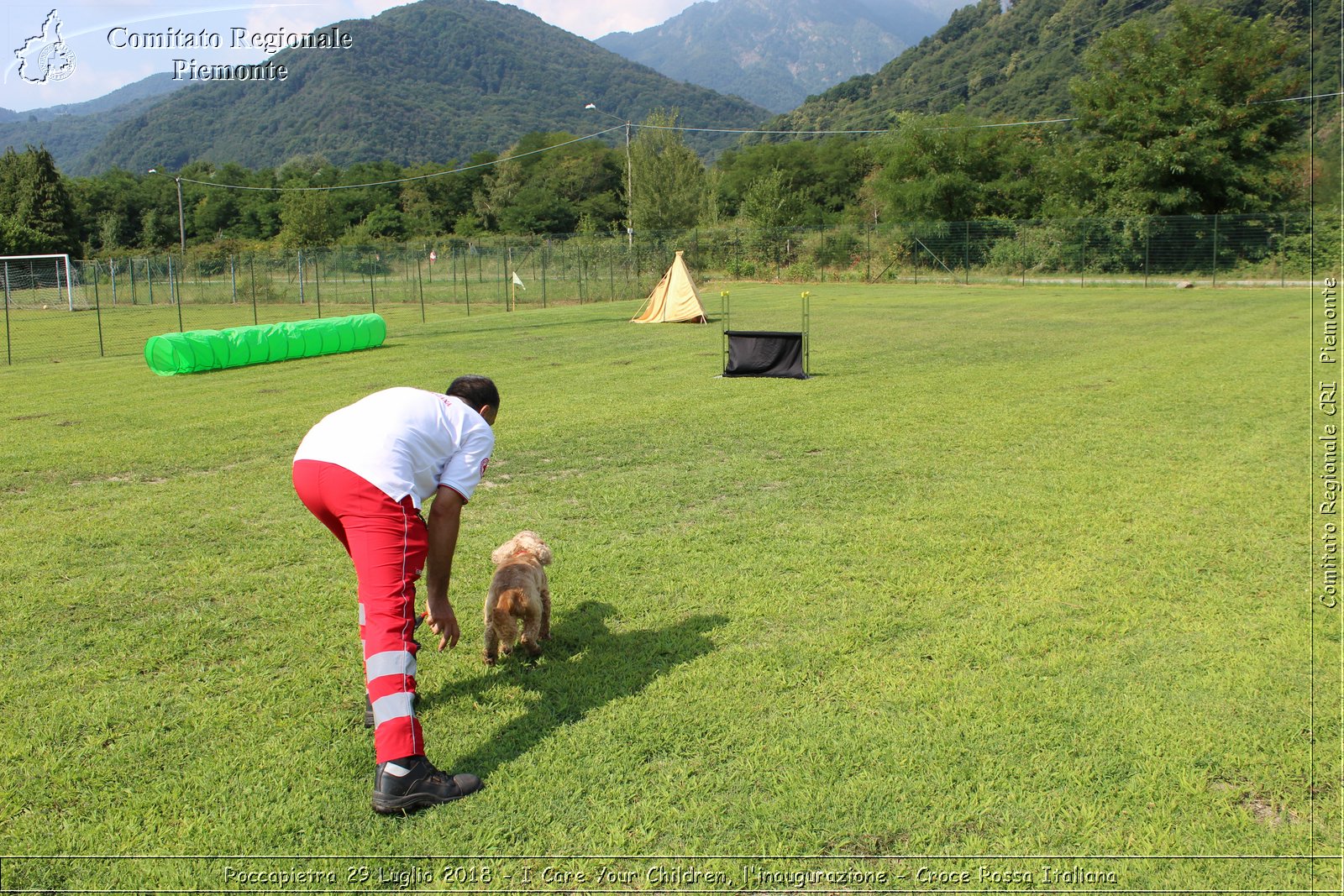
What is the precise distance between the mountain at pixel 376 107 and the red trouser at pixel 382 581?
112 meters

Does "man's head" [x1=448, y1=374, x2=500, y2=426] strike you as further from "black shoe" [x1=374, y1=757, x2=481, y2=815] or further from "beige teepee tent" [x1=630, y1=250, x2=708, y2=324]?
"beige teepee tent" [x1=630, y1=250, x2=708, y2=324]

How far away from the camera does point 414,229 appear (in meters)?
74.7

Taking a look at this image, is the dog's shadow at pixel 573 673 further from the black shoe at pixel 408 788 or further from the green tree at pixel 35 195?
the green tree at pixel 35 195

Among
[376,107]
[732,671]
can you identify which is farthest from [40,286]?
[376,107]

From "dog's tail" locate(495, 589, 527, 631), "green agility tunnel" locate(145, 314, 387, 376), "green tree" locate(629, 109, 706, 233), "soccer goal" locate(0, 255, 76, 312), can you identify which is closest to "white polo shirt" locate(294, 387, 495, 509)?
"dog's tail" locate(495, 589, 527, 631)

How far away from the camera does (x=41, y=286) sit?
124ft

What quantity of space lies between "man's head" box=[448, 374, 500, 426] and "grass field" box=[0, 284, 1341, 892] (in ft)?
4.07

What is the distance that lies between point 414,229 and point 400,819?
252ft

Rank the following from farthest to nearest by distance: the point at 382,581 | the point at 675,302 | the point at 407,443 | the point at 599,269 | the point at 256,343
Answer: the point at 599,269 → the point at 675,302 → the point at 256,343 → the point at 407,443 → the point at 382,581

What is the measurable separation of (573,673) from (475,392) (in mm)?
1355

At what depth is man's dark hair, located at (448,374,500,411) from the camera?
381cm

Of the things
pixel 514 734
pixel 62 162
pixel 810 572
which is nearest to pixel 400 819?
pixel 514 734

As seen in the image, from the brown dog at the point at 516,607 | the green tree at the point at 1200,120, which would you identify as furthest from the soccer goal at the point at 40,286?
the green tree at the point at 1200,120

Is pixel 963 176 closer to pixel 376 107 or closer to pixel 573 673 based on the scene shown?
pixel 573 673
